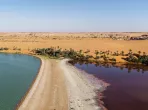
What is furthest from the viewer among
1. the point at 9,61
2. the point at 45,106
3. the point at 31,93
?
the point at 9,61

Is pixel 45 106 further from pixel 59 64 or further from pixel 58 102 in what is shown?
pixel 59 64

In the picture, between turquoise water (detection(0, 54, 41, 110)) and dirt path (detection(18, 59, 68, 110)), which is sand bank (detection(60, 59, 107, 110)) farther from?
turquoise water (detection(0, 54, 41, 110))

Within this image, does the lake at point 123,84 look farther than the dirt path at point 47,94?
Yes

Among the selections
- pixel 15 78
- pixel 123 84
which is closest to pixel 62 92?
pixel 123 84

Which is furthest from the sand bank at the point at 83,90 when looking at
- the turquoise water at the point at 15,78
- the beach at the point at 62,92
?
the turquoise water at the point at 15,78

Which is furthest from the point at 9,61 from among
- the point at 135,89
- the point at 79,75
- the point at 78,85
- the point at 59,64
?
the point at 135,89

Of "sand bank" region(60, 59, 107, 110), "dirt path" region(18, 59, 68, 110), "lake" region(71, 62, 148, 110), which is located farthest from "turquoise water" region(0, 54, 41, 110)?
"lake" region(71, 62, 148, 110)

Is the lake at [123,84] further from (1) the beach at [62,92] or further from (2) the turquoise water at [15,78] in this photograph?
(2) the turquoise water at [15,78]
